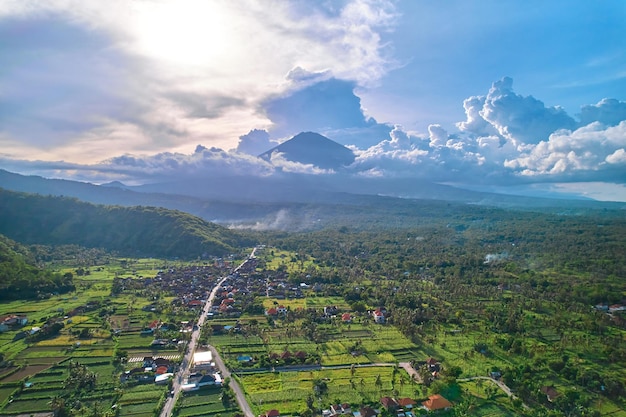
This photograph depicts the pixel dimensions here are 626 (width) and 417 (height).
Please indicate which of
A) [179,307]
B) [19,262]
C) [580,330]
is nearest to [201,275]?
[179,307]

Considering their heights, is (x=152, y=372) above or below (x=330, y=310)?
above

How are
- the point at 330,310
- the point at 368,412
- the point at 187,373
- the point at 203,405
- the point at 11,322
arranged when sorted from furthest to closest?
the point at 330,310, the point at 11,322, the point at 187,373, the point at 203,405, the point at 368,412

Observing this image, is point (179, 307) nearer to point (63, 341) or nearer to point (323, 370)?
point (63, 341)

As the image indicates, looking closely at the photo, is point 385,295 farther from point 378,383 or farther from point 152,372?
point 152,372

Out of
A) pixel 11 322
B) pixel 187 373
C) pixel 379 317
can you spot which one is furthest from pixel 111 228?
pixel 379 317

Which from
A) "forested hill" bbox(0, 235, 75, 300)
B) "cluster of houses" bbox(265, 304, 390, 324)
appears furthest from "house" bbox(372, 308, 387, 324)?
"forested hill" bbox(0, 235, 75, 300)

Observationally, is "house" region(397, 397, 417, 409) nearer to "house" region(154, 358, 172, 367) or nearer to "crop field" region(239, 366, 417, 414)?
"crop field" region(239, 366, 417, 414)
